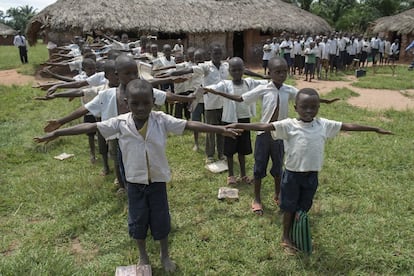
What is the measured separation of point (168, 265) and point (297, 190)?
1166 mm

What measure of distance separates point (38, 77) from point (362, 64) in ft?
46.9

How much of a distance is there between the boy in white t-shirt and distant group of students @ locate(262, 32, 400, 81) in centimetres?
991

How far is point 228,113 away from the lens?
4.03 m

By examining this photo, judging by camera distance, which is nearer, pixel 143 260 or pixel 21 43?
pixel 143 260

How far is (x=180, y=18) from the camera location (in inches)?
648

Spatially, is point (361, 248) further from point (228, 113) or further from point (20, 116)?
point (20, 116)

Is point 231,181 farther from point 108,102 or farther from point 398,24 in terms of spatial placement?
point 398,24

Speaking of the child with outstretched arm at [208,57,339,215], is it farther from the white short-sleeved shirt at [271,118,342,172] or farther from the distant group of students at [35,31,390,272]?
the white short-sleeved shirt at [271,118,342,172]

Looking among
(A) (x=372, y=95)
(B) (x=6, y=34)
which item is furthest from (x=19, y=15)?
(A) (x=372, y=95)

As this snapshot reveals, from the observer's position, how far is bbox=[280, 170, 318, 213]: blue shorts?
9.11ft

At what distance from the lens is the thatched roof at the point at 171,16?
14.5 meters

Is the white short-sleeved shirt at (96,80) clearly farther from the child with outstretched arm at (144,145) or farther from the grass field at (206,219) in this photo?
the child with outstretched arm at (144,145)

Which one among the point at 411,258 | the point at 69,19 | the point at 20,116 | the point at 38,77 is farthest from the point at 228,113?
the point at 69,19

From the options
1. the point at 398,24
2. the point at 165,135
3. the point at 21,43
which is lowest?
the point at 165,135
